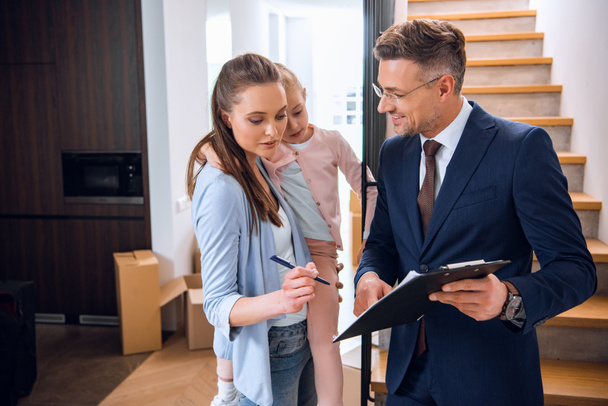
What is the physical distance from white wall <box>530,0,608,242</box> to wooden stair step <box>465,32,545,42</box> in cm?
24

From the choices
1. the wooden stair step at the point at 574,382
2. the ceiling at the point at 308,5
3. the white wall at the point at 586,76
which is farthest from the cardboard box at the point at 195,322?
the ceiling at the point at 308,5

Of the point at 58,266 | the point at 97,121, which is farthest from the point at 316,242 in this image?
the point at 58,266

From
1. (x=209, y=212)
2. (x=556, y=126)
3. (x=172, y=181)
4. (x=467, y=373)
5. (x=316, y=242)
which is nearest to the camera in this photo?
(x=209, y=212)

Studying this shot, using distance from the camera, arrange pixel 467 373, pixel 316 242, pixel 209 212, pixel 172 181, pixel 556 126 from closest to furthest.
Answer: pixel 209 212 < pixel 467 373 < pixel 316 242 < pixel 556 126 < pixel 172 181

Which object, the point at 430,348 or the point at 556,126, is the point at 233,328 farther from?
the point at 556,126

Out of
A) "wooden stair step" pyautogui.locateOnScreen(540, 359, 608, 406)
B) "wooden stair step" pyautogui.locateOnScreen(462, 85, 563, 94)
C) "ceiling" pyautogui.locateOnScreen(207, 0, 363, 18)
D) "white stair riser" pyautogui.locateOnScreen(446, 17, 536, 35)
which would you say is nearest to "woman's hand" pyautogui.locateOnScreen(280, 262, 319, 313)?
"wooden stair step" pyautogui.locateOnScreen(540, 359, 608, 406)

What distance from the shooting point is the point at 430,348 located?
146cm

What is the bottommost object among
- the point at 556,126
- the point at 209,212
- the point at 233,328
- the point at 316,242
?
the point at 233,328

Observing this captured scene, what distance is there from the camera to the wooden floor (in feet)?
10.2

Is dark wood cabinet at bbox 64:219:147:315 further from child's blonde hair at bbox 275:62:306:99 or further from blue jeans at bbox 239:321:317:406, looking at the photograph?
blue jeans at bbox 239:321:317:406

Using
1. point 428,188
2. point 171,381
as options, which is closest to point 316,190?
point 428,188

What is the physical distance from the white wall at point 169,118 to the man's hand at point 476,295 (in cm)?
317

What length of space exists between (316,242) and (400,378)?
1.75 ft

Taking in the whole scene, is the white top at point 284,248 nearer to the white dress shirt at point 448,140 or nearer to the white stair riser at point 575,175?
the white dress shirt at point 448,140
